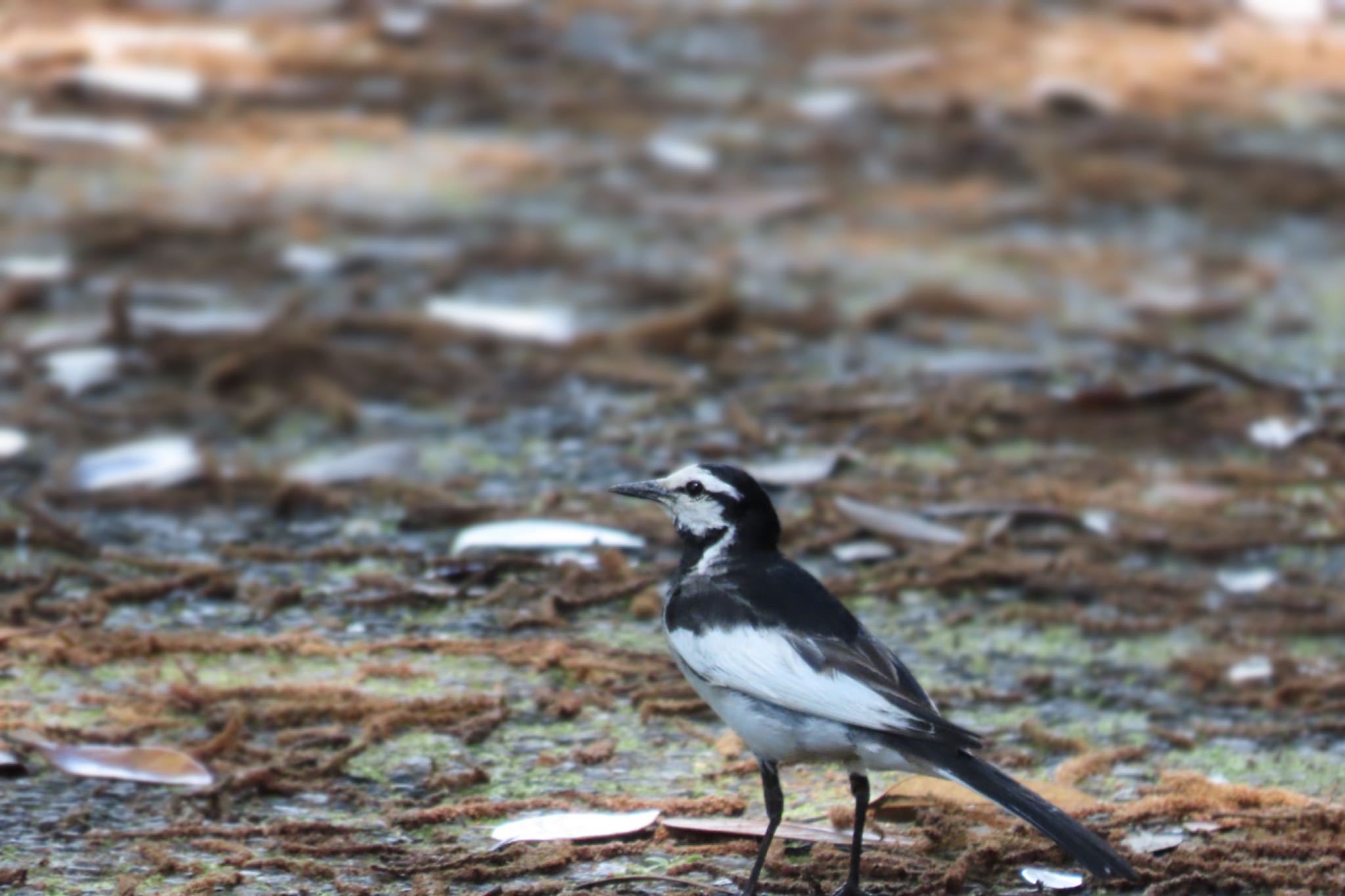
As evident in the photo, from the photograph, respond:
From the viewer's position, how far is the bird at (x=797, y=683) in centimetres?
320

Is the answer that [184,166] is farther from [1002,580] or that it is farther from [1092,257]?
[1002,580]

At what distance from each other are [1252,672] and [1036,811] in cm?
155

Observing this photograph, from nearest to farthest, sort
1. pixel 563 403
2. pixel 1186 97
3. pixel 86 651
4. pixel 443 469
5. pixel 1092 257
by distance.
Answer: pixel 86 651
pixel 443 469
pixel 563 403
pixel 1092 257
pixel 1186 97

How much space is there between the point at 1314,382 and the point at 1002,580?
1828 mm

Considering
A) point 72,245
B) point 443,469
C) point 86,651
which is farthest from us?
point 72,245

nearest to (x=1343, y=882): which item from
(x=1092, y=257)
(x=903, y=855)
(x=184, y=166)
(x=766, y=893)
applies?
(x=903, y=855)

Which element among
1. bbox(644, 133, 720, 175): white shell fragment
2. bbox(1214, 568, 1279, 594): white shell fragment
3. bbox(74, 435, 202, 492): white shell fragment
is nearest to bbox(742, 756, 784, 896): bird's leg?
bbox(1214, 568, 1279, 594): white shell fragment

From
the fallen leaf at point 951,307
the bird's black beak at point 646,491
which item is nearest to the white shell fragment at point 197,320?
the fallen leaf at point 951,307

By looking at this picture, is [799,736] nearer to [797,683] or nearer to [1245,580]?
[797,683]

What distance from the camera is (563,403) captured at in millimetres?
6043

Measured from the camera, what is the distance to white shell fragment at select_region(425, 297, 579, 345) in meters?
6.51

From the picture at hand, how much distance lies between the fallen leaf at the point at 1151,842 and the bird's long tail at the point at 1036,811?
37 cm

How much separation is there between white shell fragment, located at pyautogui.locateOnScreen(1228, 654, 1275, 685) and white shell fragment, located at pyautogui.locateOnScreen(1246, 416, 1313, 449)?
136 cm

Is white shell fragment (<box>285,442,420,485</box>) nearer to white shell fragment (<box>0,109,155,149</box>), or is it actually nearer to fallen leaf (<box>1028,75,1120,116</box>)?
white shell fragment (<box>0,109,155,149</box>)
